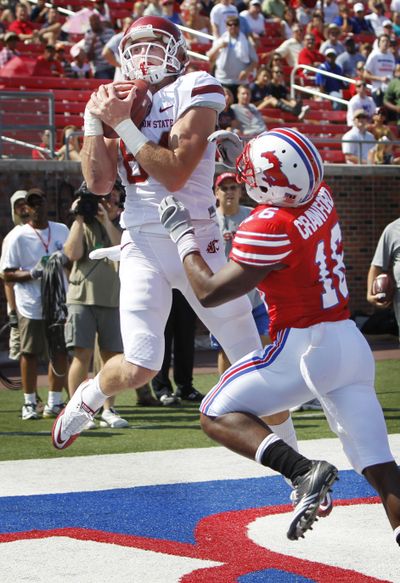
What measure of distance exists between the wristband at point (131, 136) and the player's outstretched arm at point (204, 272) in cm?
63

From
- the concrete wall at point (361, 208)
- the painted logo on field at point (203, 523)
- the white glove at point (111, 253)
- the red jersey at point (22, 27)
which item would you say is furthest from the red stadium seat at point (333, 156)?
the white glove at point (111, 253)

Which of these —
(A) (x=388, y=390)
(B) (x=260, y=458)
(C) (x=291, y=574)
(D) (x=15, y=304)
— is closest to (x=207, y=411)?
(B) (x=260, y=458)

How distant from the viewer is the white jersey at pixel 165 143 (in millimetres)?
5250

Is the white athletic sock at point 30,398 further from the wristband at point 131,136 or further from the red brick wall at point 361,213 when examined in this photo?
the red brick wall at point 361,213

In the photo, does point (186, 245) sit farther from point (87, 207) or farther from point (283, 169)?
point (87, 207)

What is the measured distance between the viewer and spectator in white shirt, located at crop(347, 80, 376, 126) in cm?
1777

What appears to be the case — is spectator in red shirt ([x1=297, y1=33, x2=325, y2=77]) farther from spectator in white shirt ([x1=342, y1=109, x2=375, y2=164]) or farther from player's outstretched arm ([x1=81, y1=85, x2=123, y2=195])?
player's outstretched arm ([x1=81, y1=85, x2=123, y2=195])

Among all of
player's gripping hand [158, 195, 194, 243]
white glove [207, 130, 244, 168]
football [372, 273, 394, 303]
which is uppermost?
white glove [207, 130, 244, 168]

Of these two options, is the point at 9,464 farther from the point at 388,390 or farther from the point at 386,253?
the point at 388,390

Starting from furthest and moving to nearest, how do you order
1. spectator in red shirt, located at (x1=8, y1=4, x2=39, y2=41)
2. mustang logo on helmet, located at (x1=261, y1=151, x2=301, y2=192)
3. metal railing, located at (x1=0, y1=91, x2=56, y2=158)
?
spectator in red shirt, located at (x1=8, y1=4, x2=39, y2=41) < metal railing, located at (x1=0, y1=91, x2=56, y2=158) < mustang logo on helmet, located at (x1=261, y1=151, x2=301, y2=192)

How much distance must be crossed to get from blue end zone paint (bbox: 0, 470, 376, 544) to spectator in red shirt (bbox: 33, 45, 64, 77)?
11.2m

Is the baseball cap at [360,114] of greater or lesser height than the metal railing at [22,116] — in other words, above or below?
below

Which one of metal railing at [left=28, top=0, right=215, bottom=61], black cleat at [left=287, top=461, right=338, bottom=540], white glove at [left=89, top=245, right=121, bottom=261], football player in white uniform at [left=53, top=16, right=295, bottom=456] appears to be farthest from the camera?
metal railing at [left=28, top=0, right=215, bottom=61]

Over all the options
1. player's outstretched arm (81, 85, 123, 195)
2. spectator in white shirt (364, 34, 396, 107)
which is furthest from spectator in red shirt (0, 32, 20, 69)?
player's outstretched arm (81, 85, 123, 195)
